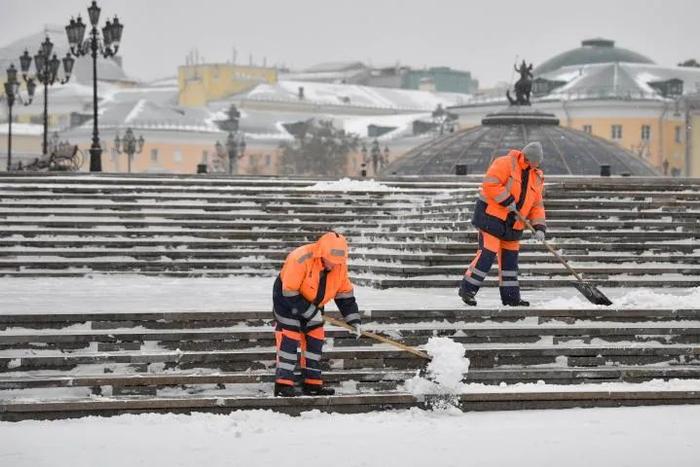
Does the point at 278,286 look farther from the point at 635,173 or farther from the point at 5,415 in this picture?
the point at 635,173

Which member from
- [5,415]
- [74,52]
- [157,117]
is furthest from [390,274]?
[157,117]

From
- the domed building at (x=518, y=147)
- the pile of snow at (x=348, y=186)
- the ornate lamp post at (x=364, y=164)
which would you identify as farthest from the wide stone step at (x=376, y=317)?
the domed building at (x=518, y=147)

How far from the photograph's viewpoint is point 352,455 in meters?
9.42

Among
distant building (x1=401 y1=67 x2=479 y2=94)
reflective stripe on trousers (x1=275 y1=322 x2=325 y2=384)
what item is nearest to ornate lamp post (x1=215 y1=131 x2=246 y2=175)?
reflective stripe on trousers (x1=275 y1=322 x2=325 y2=384)

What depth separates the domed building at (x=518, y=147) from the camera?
38844 millimetres

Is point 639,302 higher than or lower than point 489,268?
lower

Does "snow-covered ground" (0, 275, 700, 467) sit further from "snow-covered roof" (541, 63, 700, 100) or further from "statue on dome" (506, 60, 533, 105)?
"snow-covered roof" (541, 63, 700, 100)

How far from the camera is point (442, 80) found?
128 metres

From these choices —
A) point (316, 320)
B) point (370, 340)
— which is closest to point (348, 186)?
point (370, 340)

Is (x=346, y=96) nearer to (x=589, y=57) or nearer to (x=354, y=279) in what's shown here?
(x=589, y=57)

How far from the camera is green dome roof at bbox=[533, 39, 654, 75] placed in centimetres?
7375

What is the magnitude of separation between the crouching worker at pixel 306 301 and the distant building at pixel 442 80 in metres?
111

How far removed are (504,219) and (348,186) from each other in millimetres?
6813

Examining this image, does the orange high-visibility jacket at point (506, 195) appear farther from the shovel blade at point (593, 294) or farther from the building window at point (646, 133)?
the building window at point (646, 133)
